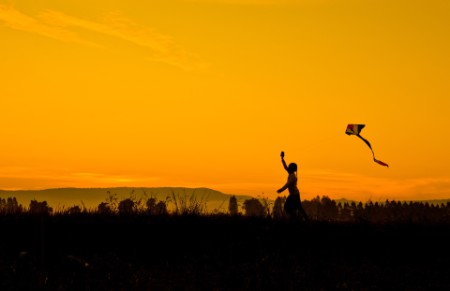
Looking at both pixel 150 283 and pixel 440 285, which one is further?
pixel 440 285

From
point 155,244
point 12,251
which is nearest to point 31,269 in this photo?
point 12,251

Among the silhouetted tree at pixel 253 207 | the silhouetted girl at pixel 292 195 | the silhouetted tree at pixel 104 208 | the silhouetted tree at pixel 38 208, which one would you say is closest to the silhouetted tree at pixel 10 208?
the silhouetted tree at pixel 38 208

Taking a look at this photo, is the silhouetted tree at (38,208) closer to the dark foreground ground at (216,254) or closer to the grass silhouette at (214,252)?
the grass silhouette at (214,252)

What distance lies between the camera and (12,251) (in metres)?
20.6

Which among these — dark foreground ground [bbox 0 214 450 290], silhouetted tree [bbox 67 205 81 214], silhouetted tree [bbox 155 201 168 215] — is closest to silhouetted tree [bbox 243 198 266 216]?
dark foreground ground [bbox 0 214 450 290]

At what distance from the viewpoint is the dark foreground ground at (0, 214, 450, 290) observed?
1830cm

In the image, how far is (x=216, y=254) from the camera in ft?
69.3

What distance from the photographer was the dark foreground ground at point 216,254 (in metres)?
18.3

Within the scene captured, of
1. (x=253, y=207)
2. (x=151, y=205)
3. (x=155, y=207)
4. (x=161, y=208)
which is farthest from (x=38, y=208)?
(x=253, y=207)

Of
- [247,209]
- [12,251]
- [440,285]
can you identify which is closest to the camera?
[440,285]

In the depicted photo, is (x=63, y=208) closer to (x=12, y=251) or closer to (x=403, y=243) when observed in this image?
(x=12, y=251)

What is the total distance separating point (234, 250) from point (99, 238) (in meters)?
3.99

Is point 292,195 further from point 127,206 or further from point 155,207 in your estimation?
point 127,206

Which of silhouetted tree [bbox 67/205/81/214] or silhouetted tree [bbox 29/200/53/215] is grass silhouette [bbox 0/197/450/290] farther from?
silhouetted tree [bbox 29/200/53/215]
